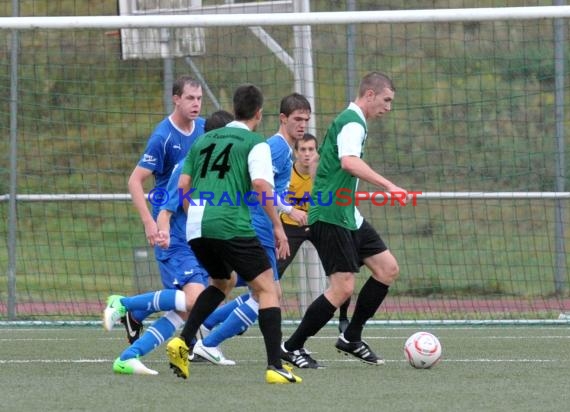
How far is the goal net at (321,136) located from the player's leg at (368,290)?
3.32 metres

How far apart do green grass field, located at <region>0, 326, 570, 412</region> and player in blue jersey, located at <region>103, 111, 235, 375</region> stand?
28 cm

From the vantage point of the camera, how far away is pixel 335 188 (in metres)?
7.74

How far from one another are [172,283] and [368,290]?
135cm

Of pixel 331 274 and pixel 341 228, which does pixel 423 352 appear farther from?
pixel 341 228

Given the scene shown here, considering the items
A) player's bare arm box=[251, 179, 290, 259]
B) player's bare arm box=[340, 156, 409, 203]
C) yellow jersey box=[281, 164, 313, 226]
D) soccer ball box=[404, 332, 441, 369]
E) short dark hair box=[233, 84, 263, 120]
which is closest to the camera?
player's bare arm box=[251, 179, 290, 259]

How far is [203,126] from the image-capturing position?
8109 mm

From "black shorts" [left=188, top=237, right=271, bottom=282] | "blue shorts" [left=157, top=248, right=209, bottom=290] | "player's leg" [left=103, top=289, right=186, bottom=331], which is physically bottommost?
"player's leg" [left=103, top=289, right=186, bottom=331]

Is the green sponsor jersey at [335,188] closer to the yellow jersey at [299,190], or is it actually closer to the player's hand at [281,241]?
the player's hand at [281,241]

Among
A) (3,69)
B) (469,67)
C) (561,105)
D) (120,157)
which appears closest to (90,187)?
(120,157)

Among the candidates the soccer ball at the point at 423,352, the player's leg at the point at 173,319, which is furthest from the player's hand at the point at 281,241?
the soccer ball at the point at 423,352

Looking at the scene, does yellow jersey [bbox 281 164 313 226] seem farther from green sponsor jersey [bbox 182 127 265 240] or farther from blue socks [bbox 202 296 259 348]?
green sponsor jersey [bbox 182 127 265 240]

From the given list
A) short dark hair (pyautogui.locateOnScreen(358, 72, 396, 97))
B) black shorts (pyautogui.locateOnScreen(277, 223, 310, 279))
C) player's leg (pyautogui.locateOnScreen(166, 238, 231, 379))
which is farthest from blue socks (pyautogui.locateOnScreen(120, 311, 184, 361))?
black shorts (pyautogui.locateOnScreen(277, 223, 310, 279))

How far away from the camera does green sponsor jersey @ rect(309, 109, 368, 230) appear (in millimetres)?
7703

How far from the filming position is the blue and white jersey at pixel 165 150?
25.6 feet
